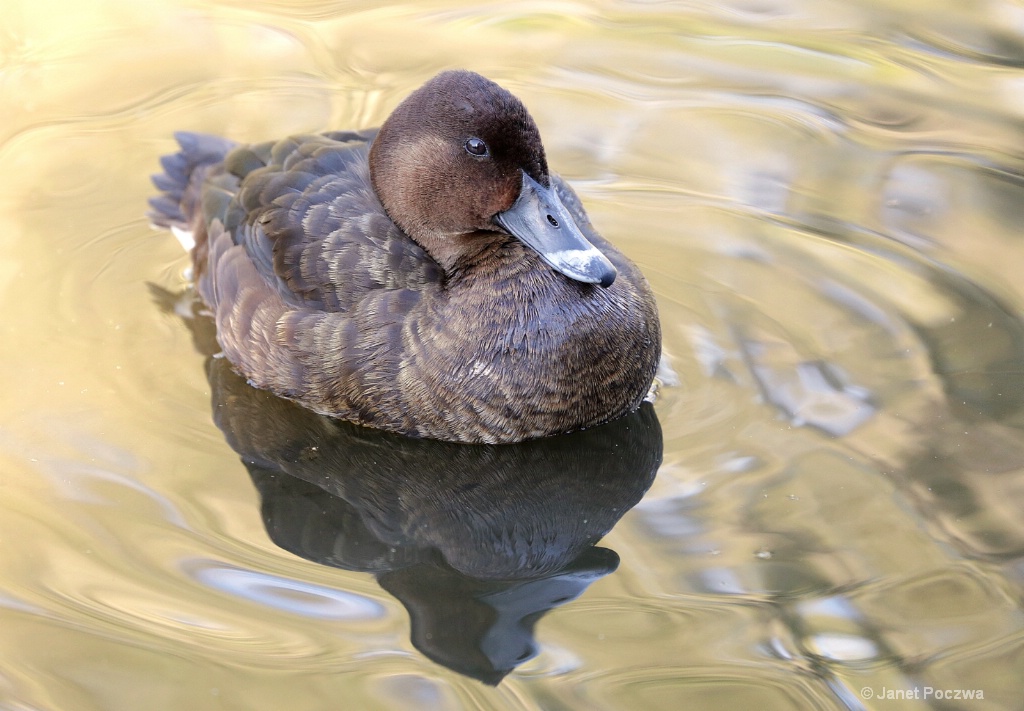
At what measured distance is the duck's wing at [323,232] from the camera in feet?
16.5

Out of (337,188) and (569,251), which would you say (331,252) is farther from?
(569,251)

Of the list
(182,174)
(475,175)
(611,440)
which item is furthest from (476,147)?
(182,174)

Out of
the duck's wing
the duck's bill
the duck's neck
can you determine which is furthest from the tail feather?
the duck's bill

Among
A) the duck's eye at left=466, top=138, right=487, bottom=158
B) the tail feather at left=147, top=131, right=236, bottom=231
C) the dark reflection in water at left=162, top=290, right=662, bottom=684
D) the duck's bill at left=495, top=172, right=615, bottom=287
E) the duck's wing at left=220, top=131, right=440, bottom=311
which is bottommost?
the dark reflection in water at left=162, top=290, right=662, bottom=684

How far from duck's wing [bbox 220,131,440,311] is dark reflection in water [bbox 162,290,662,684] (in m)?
0.60

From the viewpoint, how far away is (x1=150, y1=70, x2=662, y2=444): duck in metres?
4.83

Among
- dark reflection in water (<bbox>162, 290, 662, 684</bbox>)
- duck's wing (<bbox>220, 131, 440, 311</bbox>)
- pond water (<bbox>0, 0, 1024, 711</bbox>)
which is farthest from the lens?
duck's wing (<bbox>220, 131, 440, 311</bbox>)

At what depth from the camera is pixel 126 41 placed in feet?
26.1

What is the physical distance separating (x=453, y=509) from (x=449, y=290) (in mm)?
895

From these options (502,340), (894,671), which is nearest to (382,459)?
(502,340)

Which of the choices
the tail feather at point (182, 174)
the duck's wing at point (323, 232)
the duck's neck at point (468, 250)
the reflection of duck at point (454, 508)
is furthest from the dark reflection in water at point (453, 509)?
the tail feather at point (182, 174)

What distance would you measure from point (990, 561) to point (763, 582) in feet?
2.75

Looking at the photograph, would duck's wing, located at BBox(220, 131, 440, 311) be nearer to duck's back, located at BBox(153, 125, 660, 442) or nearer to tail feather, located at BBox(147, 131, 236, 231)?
duck's back, located at BBox(153, 125, 660, 442)

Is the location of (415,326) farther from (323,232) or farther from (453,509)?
(453,509)
